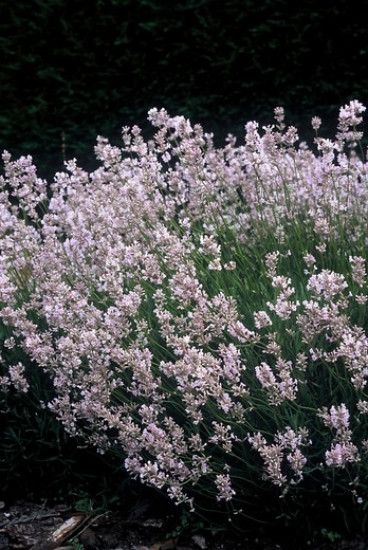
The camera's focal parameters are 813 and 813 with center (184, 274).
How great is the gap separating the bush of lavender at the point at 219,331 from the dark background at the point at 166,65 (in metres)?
2.86

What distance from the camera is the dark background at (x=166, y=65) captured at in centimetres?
670

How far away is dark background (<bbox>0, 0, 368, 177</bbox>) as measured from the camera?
6.70 m

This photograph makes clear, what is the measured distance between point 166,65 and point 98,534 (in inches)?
184

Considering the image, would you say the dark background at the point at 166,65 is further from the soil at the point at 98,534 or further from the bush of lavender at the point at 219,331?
the soil at the point at 98,534

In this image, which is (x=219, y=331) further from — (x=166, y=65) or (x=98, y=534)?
(x=166, y=65)

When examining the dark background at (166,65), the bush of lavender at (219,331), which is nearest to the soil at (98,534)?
the bush of lavender at (219,331)

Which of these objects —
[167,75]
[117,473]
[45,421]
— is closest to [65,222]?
[45,421]

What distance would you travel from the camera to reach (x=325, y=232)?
10.8 ft

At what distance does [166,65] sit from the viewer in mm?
7051

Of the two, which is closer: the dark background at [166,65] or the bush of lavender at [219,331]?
the bush of lavender at [219,331]

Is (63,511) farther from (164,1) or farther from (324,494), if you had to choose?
(164,1)

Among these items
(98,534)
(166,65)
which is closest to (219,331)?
(98,534)

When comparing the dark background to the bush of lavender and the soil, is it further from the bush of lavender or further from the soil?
the soil

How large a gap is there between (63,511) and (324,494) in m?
1.20
